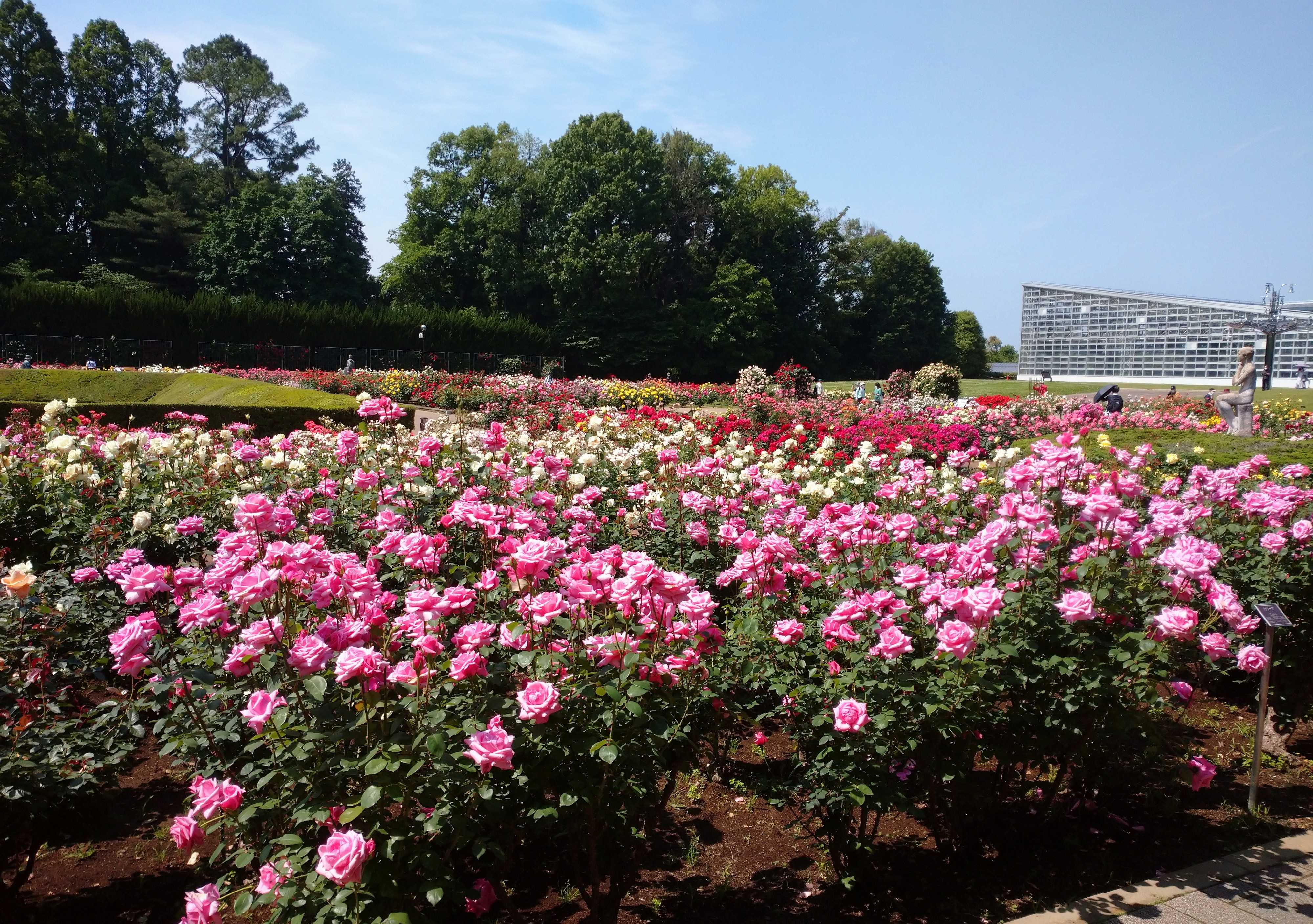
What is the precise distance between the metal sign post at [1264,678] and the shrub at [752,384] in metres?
15.1

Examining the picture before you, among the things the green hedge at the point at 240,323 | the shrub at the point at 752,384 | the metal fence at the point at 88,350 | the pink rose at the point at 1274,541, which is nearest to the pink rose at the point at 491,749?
the pink rose at the point at 1274,541

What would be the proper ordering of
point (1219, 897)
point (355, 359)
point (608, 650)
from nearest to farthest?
point (608, 650), point (1219, 897), point (355, 359)

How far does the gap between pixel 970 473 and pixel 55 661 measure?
621cm

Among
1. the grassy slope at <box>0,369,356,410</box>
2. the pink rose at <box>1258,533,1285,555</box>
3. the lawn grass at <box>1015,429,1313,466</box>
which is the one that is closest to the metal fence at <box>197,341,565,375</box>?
the grassy slope at <box>0,369,356,410</box>

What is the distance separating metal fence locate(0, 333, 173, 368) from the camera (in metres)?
28.5

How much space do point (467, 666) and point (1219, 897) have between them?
8.07 ft

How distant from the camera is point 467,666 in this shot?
5.70ft

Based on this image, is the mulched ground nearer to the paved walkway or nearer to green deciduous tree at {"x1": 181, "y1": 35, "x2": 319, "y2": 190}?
the paved walkway

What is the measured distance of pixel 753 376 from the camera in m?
21.2

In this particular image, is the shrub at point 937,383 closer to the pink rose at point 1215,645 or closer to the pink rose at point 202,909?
the pink rose at point 1215,645

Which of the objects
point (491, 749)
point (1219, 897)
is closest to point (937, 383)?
point (1219, 897)

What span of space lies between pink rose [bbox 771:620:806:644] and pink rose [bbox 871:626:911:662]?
0.21 meters

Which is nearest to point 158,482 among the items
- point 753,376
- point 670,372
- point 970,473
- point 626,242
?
point 970,473

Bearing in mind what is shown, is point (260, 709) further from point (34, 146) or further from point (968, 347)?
point (968, 347)
